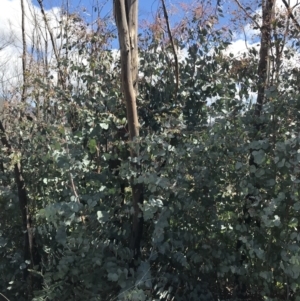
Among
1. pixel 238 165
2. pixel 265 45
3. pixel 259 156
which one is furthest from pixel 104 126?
pixel 265 45

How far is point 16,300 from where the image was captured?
344cm

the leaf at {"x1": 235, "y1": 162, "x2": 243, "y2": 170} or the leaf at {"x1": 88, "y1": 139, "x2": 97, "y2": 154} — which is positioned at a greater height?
the leaf at {"x1": 88, "y1": 139, "x2": 97, "y2": 154}

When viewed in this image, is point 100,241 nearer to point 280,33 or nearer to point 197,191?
point 197,191

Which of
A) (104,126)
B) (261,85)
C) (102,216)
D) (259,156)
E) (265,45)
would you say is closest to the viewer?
(259,156)

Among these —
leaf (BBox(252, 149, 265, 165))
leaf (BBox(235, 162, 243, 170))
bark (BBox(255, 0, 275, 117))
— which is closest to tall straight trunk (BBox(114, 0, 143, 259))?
leaf (BBox(235, 162, 243, 170))

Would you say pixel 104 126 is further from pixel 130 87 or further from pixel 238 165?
pixel 238 165

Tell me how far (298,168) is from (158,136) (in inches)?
33.5

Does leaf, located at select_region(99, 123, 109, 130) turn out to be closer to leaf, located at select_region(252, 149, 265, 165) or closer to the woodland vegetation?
the woodland vegetation

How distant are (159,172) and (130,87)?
0.56 meters

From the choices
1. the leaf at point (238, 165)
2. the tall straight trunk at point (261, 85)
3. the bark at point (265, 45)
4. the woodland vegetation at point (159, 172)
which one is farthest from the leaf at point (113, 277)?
the bark at point (265, 45)

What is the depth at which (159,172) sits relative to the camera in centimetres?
295

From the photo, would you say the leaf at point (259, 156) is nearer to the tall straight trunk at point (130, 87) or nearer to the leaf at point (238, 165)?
the leaf at point (238, 165)

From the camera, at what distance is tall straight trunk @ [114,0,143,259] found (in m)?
2.99

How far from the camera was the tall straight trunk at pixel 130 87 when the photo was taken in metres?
2.99
